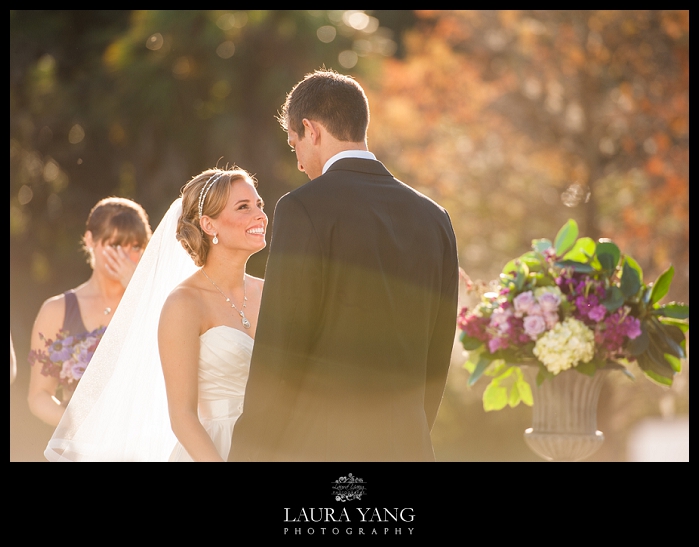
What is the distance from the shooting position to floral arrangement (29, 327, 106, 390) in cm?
484

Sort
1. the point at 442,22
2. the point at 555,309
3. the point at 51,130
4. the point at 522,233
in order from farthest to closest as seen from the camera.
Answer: the point at 442,22 → the point at 522,233 → the point at 51,130 → the point at 555,309

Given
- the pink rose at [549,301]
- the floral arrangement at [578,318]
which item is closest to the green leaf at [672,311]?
the floral arrangement at [578,318]

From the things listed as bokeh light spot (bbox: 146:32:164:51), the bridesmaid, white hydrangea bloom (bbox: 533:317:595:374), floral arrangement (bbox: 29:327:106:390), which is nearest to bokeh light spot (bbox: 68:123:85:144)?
bokeh light spot (bbox: 146:32:164:51)

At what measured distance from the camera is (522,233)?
48.9 ft

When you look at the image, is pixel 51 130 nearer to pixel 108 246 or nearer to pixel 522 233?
pixel 522 233

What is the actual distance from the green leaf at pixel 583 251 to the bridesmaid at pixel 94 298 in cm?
260

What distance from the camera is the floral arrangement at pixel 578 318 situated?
173 inches

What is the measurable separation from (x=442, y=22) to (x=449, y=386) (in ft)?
23.7

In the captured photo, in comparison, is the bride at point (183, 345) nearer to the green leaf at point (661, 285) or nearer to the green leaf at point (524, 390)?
the green leaf at point (524, 390)

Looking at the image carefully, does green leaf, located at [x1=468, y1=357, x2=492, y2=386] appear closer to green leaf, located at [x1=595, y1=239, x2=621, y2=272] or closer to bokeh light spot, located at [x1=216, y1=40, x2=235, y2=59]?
green leaf, located at [x1=595, y1=239, x2=621, y2=272]

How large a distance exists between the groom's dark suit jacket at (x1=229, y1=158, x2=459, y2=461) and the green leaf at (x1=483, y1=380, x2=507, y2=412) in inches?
58.9

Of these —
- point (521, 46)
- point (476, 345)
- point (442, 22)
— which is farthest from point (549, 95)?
point (476, 345)

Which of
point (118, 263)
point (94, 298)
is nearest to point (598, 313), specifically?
point (118, 263)

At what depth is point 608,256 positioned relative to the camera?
4520 millimetres
